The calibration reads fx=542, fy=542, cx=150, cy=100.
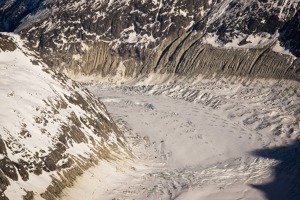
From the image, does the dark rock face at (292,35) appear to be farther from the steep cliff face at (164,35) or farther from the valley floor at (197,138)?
→ the valley floor at (197,138)

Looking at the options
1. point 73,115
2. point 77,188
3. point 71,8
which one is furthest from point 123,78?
point 77,188

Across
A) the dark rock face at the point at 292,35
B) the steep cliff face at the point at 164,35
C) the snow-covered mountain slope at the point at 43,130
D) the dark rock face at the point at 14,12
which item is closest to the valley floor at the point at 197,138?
the snow-covered mountain slope at the point at 43,130

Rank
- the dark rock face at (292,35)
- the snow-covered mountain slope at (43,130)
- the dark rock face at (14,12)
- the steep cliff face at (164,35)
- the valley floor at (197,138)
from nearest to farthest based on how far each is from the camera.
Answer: the snow-covered mountain slope at (43,130)
the valley floor at (197,138)
the dark rock face at (292,35)
the steep cliff face at (164,35)
the dark rock face at (14,12)

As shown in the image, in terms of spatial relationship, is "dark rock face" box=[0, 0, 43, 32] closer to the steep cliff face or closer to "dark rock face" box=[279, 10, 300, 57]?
the steep cliff face

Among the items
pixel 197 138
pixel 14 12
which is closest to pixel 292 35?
pixel 197 138

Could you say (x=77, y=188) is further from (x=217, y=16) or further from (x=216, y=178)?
(x=217, y=16)

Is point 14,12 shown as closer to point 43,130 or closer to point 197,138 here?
point 197,138
